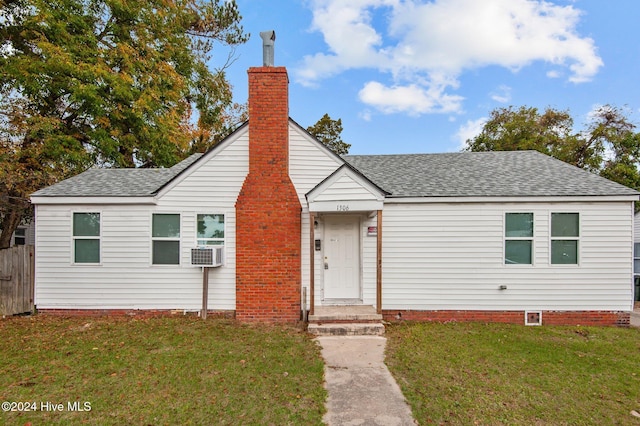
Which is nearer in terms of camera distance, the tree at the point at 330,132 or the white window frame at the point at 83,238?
the white window frame at the point at 83,238

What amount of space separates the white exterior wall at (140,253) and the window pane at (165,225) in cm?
16

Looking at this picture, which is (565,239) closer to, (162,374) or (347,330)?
(347,330)

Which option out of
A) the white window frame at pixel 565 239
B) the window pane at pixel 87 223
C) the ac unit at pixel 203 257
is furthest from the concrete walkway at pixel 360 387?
the window pane at pixel 87 223

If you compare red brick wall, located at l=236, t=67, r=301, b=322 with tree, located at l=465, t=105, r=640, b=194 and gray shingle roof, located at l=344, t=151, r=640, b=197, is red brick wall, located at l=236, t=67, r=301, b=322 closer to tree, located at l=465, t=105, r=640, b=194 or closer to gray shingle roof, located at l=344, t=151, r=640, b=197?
gray shingle roof, located at l=344, t=151, r=640, b=197

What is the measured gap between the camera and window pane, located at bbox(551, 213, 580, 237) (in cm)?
763

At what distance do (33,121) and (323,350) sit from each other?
40.1 ft

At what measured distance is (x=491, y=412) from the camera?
146 inches

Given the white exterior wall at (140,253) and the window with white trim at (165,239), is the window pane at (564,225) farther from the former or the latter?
the window with white trim at (165,239)

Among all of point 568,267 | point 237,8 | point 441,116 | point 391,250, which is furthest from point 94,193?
point 441,116

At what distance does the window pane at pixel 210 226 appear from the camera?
7.89m

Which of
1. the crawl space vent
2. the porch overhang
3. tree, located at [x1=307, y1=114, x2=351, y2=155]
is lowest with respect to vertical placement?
the crawl space vent

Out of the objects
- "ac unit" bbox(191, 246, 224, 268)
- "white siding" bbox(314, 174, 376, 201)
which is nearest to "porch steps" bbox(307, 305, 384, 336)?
"white siding" bbox(314, 174, 376, 201)

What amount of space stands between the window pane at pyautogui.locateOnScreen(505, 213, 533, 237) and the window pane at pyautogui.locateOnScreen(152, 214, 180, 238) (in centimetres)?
871

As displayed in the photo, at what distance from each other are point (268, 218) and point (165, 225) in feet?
9.61
